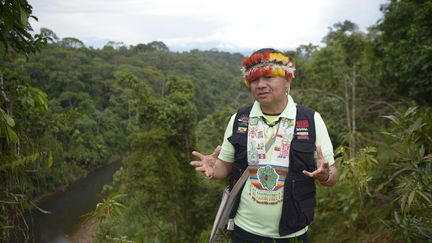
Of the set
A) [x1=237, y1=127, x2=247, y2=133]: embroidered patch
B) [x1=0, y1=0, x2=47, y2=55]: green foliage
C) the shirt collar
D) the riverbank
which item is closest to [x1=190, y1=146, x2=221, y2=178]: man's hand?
[x1=237, y1=127, x2=247, y2=133]: embroidered patch

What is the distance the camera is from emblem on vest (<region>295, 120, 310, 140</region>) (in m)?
1.68

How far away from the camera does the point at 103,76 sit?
3059 centimetres

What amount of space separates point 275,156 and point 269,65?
473 mm

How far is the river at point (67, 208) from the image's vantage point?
1562 cm

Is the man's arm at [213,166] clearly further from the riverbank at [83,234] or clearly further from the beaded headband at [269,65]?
the riverbank at [83,234]

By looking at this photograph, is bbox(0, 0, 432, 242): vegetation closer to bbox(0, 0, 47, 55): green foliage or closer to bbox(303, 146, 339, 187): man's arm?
bbox(0, 0, 47, 55): green foliage

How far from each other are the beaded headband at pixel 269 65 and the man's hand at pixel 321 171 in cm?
44

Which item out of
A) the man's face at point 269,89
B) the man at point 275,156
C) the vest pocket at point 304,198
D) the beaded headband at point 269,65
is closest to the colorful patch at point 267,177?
the man at point 275,156

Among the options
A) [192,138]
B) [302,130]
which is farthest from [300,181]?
[192,138]

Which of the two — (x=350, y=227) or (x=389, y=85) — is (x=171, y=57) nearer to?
(x=389, y=85)

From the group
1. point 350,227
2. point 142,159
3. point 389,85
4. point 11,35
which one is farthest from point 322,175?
point 142,159

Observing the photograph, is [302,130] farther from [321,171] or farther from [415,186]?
[415,186]

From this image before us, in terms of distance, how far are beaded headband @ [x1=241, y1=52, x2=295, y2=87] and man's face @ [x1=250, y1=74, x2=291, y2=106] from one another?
26mm

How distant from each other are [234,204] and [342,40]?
15.1m
